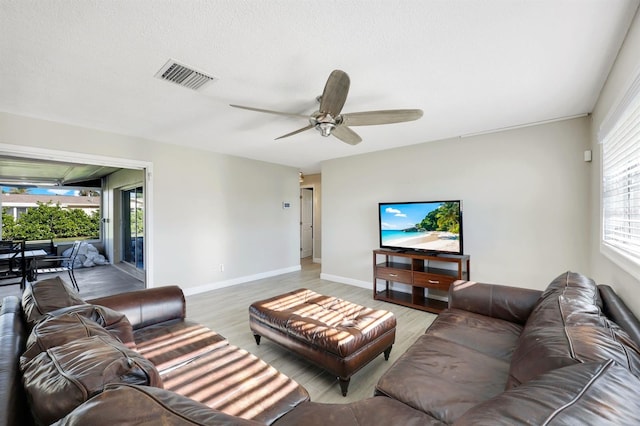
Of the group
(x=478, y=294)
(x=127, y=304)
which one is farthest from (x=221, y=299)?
(x=478, y=294)

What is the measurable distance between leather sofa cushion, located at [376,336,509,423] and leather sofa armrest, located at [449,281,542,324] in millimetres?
675

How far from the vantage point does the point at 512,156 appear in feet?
10.9

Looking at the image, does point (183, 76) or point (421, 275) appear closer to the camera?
point (183, 76)

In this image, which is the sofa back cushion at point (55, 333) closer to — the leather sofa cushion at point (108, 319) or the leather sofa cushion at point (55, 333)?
the leather sofa cushion at point (55, 333)

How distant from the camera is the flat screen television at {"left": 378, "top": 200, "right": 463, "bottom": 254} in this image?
3.48m

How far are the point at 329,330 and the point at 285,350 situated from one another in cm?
75

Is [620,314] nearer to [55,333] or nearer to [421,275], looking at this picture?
[421,275]

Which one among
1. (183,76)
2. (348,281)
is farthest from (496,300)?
(183,76)

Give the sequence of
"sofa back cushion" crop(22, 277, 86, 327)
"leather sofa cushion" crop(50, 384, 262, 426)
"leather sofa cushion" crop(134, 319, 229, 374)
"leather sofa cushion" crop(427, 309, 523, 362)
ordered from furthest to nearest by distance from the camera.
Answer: "leather sofa cushion" crop(427, 309, 523, 362) < "leather sofa cushion" crop(134, 319, 229, 374) < "sofa back cushion" crop(22, 277, 86, 327) < "leather sofa cushion" crop(50, 384, 262, 426)

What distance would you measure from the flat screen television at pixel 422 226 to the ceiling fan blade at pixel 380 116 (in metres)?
1.74

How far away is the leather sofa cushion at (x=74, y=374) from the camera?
62cm

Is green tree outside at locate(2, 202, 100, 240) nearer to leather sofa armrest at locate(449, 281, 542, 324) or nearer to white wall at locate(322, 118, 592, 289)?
white wall at locate(322, 118, 592, 289)

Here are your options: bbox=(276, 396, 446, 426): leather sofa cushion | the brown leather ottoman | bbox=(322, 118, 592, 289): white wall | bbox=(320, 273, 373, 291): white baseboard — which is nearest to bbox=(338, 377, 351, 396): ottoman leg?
the brown leather ottoman

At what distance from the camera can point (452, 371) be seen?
143 centimetres
